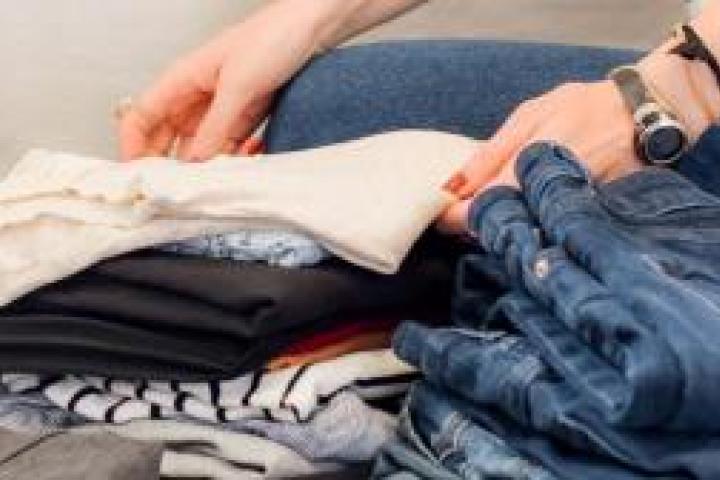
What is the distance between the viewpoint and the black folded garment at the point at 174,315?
25.7 inches

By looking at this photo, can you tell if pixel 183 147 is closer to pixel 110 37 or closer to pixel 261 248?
pixel 261 248

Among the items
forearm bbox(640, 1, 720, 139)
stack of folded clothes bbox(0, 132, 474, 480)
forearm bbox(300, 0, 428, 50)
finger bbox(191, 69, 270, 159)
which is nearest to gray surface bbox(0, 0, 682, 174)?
forearm bbox(300, 0, 428, 50)

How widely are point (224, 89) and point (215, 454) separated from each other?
40cm

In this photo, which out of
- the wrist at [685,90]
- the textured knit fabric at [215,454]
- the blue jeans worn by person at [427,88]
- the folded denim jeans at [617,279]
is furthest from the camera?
the blue jeans worn by person at [427,88]

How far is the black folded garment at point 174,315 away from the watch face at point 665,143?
0.63 feet

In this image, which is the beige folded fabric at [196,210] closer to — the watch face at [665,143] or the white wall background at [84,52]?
the watch face at [665,143]

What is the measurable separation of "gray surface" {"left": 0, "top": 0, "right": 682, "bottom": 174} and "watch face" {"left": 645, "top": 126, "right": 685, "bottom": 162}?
747 millimetres

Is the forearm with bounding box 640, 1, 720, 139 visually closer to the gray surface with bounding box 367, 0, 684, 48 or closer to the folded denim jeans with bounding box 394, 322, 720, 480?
the folded denim jeans with bounding box 394, 322, 720, 480

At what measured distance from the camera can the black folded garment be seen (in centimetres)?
65

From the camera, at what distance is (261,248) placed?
2.27ft

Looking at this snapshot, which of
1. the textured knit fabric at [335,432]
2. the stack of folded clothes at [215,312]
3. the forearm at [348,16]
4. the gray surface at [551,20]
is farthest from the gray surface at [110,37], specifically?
the textured knit fabric at [335,432]

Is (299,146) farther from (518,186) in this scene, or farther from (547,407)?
Answer: (547,407)

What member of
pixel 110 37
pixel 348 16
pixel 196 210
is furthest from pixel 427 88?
pixel 110 37

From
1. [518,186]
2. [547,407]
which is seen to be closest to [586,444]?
[547,407]
